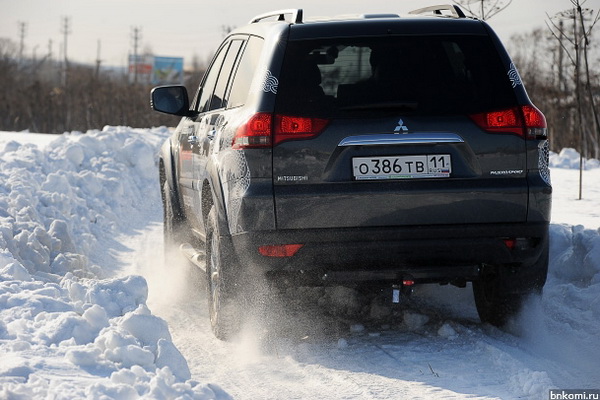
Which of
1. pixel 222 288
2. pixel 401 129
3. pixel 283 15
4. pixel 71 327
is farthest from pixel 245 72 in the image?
pixel 71 327

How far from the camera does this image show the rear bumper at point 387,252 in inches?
222

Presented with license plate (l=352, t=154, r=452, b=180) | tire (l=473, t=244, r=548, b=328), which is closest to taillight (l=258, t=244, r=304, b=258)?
license plate (l=352, t=154, r=452, b=180)

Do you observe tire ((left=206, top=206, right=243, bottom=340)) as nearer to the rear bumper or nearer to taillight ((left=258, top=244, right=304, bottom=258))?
the rear bumper

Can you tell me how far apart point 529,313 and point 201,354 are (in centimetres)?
194

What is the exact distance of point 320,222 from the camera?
5.64 metres

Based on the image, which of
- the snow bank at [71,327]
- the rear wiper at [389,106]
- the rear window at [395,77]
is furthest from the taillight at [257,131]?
the snow bank at [71,327]

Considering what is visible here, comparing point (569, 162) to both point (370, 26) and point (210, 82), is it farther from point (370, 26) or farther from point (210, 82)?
point (370, 26)

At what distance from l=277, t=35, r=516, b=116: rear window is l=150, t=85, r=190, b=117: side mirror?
196 centimetres

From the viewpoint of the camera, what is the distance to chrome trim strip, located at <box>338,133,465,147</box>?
18.4ft

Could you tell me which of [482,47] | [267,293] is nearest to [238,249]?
[267,293]

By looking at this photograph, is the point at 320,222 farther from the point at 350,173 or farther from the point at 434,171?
the point at 434,171

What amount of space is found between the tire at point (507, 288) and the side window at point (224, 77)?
1980mm

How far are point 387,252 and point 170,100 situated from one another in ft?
8.65

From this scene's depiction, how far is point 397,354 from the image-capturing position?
18.9ft
